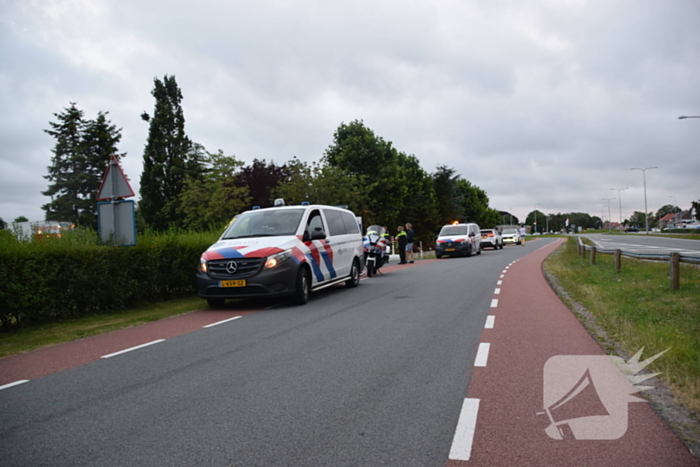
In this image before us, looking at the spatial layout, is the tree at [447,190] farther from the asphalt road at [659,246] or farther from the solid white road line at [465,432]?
the solid white road line at [465,432]

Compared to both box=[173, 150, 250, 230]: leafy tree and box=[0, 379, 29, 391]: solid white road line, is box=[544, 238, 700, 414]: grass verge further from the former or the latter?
box=[173, 150, 250, 230]: leafy tree

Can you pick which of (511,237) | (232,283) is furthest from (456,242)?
(511,237)

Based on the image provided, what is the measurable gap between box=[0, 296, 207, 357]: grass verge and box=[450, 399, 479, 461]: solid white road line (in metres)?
5.94

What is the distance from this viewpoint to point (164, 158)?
56406mm

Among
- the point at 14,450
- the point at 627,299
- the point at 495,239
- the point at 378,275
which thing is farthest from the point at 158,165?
the point at 14,450

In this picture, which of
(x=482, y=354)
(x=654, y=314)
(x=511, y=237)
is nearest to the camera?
(x=482, y=354)

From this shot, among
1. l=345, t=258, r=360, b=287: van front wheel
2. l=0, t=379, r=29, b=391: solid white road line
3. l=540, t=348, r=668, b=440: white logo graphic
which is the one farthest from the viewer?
l=345, t=258, r=360, b=287: van front wheel

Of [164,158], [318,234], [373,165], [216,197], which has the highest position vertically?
[164,158]

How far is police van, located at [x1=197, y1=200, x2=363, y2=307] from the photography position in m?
10.4

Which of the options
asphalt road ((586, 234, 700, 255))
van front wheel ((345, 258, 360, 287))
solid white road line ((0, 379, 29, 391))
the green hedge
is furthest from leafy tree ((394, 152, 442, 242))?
solid white road line ((0, 379, 29, 391))

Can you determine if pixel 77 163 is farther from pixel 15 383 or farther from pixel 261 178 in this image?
pixel 15 383

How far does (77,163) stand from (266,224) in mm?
46691

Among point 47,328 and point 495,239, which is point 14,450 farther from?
point 495,239

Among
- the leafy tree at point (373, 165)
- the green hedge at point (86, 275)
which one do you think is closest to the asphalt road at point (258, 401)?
the green hedge at point (86, 275)
